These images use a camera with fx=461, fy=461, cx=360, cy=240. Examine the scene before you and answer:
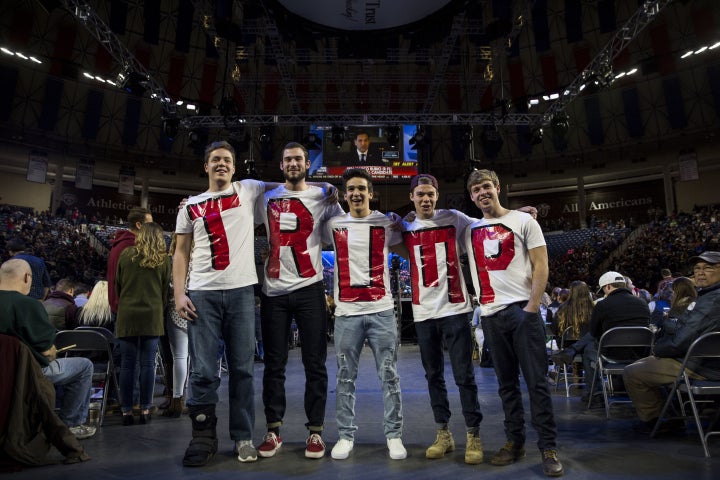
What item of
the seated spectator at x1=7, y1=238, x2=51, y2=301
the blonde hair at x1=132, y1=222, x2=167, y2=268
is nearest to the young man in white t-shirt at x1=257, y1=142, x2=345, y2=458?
the blonde hair at x1=132, y1=222, x2=167, y2=268

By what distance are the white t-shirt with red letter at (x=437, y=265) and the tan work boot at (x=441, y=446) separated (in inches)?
27.5

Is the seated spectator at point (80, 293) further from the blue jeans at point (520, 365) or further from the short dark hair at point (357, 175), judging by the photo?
the blue jeans at point (520, 365)

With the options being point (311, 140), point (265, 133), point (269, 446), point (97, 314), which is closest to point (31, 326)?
point (269, 446)

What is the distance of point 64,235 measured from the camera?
19688mm

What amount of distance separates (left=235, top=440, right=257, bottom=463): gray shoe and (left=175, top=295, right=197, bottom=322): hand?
786 millimetres

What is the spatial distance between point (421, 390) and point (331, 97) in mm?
17364

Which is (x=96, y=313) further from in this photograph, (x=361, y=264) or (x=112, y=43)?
(x=112, y=43)

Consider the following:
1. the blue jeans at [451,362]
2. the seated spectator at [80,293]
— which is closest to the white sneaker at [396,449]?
the blue jeans at [451,362]

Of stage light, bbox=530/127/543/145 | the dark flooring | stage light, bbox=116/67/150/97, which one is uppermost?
stage light, bbox=116/67/150/97

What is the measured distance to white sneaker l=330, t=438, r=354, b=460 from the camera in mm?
2650

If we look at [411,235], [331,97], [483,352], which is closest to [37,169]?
[331,97]

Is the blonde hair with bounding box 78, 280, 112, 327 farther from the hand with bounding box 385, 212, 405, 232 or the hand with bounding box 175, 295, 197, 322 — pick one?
the hand with bounding box 385, 212, 405, 232

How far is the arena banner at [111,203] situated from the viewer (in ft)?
83.9

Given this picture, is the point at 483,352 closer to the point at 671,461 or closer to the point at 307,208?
the point at 671,461
